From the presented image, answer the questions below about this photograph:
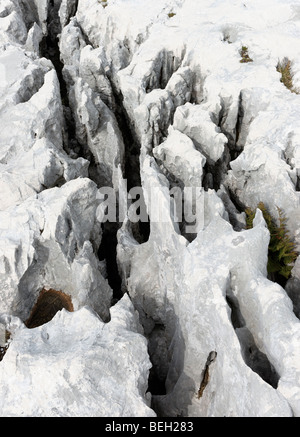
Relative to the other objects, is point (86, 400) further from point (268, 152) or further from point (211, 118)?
point (211, 118)

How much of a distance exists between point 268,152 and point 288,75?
7110mm

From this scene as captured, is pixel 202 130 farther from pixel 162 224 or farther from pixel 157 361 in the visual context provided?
pixel 157 361

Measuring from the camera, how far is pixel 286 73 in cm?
1897

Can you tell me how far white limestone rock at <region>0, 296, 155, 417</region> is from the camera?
28.2 feet

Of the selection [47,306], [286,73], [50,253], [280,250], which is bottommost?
[47,306]

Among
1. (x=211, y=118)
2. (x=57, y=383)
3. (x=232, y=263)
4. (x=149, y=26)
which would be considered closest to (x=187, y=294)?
(x=232, y=263)

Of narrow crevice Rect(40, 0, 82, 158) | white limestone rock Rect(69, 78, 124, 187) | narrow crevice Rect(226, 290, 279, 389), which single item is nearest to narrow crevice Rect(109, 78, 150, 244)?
white limestone rock Rect(69, 78, 124, 187)

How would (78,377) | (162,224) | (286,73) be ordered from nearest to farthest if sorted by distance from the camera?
(78,377) → (162,224) → (286,73)

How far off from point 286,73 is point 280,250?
10920 millimetres

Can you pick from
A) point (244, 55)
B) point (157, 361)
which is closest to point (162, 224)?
point (157, 361)

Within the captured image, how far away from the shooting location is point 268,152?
1453 cm

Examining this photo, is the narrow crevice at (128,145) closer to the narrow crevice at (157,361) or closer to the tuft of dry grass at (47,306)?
the tuft of dry grass at (47,306)

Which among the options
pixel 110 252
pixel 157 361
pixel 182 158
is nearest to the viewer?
pixel 157 361

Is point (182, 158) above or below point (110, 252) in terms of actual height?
above
